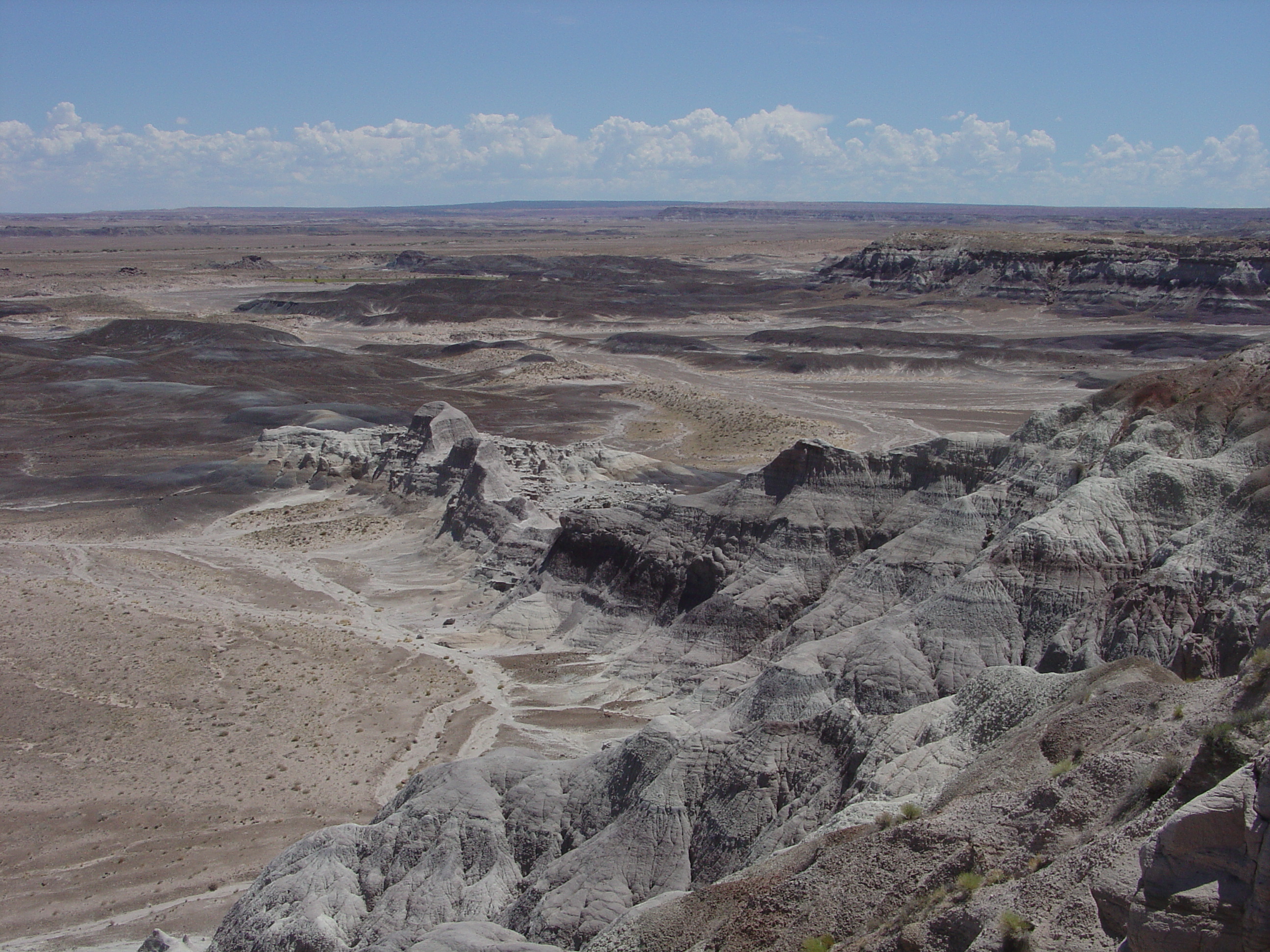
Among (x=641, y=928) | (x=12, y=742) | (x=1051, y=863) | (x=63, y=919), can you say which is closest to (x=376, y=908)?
(x=641, y=928)

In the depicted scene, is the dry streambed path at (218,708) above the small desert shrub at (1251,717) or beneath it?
beneath

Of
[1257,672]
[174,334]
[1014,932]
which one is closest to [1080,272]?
[174,334]

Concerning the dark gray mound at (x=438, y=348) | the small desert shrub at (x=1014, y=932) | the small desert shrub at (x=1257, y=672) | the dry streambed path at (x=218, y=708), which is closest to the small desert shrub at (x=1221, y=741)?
the small desert shrub at (x=1257, y=672)

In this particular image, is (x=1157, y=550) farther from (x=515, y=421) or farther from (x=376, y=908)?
(x=515, y=421)

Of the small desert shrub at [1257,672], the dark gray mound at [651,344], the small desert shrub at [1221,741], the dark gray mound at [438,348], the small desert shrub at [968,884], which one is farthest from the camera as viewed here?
the dark gray mound at [651,344]

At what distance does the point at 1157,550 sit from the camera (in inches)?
673

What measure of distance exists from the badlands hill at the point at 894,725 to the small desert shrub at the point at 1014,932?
0.07 feet

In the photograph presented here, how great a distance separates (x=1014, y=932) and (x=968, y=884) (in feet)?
3.69

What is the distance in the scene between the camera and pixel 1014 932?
7000 mm

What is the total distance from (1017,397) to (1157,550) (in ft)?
194

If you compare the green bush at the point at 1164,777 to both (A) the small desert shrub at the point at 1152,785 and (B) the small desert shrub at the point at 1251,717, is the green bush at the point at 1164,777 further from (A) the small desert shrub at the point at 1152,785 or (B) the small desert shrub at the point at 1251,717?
(B) the small desert shrub at the point at 1251,717

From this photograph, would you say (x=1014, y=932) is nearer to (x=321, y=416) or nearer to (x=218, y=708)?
(x=218, y=708)

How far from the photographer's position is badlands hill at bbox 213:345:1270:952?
7.73m

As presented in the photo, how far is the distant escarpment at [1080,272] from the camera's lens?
102m
